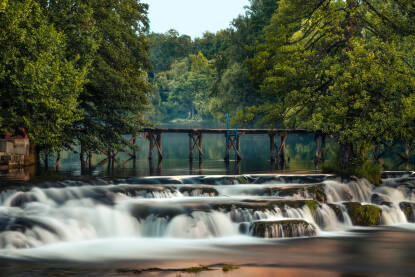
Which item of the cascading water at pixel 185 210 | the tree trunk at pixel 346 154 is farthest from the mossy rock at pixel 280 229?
the tree trunk at pixel 346 154

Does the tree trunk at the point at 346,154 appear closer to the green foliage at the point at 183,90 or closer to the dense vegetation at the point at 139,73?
the dense vegetation at the point at 139,73

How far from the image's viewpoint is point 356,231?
21672mm

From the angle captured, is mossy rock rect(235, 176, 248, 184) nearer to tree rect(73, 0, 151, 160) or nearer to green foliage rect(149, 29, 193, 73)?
tree rect(73, 0, 151, 160)

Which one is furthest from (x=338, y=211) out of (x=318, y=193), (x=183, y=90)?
(x=183, y=90)

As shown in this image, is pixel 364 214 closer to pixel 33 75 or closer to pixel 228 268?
pixel 228 268

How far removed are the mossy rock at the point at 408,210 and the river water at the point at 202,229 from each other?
47 mm

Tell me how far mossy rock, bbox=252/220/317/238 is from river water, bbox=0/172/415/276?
4cm

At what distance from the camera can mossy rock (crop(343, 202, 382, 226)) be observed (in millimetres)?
22781

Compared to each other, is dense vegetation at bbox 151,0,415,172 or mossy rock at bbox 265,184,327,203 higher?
dense vegetation at bbox 151,0,415,172

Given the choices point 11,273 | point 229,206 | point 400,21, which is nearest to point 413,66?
point 400,21

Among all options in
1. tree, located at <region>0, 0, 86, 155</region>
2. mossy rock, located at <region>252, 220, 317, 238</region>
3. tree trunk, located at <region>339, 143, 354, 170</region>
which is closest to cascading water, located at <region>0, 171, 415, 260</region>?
mossy rock, located at <region>252, 220, 317, 238</region>

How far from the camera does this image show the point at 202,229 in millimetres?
19844

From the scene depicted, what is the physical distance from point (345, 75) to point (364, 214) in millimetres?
8649

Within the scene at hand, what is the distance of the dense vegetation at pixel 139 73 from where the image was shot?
92.7 feet
